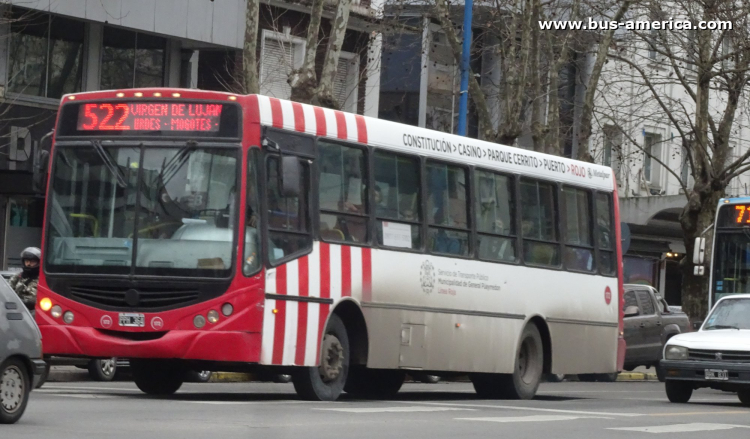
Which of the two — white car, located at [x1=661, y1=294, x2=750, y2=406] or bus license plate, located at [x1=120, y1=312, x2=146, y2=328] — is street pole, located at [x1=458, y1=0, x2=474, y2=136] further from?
bus license plate, located at [x1=120, y1=312, x2=146, y2=328]

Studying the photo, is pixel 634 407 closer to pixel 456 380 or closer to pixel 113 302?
pixel 113 302

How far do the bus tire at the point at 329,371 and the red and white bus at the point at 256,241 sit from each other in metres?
0.02

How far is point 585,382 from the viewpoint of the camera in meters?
29.0

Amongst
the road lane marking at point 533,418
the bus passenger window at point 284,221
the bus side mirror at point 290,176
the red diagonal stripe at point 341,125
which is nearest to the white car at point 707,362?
Answer: the road lane marking at point 533,418

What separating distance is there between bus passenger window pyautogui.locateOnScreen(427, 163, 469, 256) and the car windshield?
176 inches

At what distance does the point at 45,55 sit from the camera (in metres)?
27.4

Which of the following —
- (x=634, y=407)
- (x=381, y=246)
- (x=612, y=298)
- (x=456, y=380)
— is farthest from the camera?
(x=456, y=380)

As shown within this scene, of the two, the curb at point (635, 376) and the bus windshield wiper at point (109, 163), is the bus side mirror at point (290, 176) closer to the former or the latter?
the bus windshield wiper at point (109, 163)

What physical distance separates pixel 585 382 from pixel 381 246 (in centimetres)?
1385

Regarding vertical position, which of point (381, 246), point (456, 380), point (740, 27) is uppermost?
point (740, 27)

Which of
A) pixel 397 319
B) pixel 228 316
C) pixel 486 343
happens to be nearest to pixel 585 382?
pixel 486 343

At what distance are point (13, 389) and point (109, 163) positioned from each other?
146 inches

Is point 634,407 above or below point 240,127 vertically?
→ below

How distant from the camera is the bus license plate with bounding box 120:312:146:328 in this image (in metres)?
14.2
